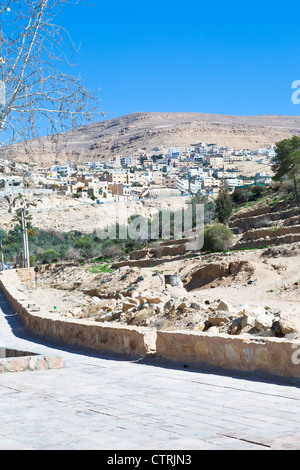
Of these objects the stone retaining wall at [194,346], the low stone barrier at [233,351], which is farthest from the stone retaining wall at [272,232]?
the low stone barrier at [233,351]

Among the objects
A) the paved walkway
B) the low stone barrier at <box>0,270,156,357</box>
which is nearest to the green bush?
the low stone barrier at <box>0,270,156,357</box>

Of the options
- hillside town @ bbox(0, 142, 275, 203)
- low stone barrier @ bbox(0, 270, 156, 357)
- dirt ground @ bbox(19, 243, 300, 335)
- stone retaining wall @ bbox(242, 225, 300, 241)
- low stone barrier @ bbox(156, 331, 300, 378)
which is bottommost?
dirt ground @ bbox(19, 243, 300, 335)

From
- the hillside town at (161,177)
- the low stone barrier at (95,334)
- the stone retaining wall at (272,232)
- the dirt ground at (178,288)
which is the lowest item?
the dirt ground at (178,288)

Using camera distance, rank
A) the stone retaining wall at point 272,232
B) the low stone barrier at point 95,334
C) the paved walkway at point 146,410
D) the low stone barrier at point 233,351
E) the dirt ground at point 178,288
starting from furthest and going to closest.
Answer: the stone retaining wall at point 272,232, the dirt ground at point 178,288, the low stone barrier at point 95,334, the low stone barrier at point 233,351, the paved walkway at point 146,410

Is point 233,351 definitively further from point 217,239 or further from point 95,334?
point 217,239

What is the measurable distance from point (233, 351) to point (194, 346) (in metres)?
0.77

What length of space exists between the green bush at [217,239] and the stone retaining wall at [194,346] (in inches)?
1076

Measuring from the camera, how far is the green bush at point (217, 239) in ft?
123

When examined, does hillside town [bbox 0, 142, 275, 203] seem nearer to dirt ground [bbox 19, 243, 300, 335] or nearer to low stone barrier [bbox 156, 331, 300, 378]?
dirt ground [bbox 19, 243, 300, 335]

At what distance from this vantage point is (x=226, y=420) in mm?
4320

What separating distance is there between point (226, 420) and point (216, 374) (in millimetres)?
2067

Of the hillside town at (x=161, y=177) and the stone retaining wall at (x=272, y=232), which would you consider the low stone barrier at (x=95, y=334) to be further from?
the hillside town at (x=161, y=177)

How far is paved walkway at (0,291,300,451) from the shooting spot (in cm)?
377
